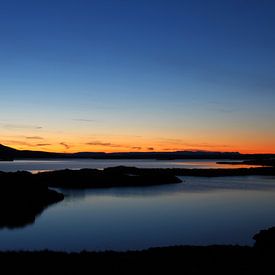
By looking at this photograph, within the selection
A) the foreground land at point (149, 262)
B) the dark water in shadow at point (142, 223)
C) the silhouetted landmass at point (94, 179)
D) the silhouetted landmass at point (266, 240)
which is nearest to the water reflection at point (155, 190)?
the dark water in shadow at point (142, 223)

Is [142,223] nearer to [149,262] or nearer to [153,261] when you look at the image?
[153,261]

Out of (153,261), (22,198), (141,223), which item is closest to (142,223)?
(141,223)

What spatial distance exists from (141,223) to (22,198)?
1919 centimetres

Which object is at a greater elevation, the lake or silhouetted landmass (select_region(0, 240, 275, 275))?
silhouetted landmass (select_region(0, 240, 275, 275))

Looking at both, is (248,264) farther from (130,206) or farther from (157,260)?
(130,206)

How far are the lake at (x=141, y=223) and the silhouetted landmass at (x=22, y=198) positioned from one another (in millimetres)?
1539

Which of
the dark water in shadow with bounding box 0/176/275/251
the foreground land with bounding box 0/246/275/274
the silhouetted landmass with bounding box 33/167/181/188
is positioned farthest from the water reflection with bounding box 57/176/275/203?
the foreground land with bounding box 0/246/275/274

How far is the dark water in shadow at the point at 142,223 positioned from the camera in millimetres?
29781

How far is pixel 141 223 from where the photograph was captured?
1495 inches

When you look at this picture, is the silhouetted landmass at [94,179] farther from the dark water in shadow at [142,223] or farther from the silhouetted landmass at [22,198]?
the silhouetted landmass at [22,198]

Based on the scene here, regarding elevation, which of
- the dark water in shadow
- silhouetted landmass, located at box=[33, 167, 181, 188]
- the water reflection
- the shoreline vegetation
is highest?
silhouetted landmass, located at box=[33, 167, 181, 188]

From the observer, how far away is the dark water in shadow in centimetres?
2978

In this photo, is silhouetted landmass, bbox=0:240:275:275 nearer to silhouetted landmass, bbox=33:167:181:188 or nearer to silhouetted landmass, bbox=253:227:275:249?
silhouetted landmass, bbox=253:227:275:249

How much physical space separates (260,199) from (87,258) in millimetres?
43186
